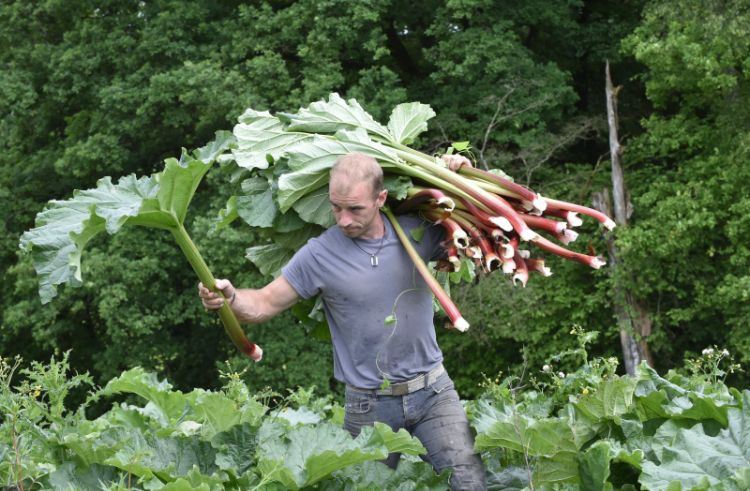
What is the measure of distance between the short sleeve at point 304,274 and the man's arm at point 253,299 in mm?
27

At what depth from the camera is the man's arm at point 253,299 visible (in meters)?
4.24

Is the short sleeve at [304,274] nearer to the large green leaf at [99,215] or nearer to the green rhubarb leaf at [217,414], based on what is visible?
the large green leaf at [99,215]

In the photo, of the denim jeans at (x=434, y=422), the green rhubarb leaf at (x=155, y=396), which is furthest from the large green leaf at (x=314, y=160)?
the green rhubarb leaf at (x=155, y=396)

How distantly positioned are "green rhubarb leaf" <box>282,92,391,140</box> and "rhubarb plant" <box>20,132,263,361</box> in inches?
22.1

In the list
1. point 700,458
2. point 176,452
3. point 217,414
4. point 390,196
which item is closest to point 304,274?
point 390,196

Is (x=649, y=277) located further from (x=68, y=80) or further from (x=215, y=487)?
(x=215, y=487)

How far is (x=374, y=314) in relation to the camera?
170 inches

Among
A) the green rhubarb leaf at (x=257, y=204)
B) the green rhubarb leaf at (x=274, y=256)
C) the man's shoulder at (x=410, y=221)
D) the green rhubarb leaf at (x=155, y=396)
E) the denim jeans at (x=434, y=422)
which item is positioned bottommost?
the green rhubarb leaf at (x=155, y=396)

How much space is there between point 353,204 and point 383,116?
16.0m

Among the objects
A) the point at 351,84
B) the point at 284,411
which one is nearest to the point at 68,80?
the point at 351,84

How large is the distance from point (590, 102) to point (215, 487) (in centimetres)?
2120

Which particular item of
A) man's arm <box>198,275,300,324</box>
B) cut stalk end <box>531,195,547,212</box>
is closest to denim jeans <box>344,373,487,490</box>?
man's arm <box>198,275,300,324</box>

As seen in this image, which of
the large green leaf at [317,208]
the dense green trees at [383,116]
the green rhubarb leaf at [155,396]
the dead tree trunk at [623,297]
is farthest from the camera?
the dead tree trunk at [623,297]

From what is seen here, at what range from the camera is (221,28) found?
2156 cm
